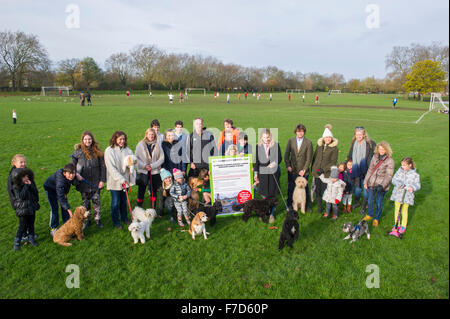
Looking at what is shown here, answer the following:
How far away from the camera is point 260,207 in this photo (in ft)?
21.4

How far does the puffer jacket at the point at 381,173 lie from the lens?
6.00m

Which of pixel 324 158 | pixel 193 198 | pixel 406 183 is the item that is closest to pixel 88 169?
pixel 193 198

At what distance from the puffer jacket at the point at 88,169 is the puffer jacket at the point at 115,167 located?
0.18 metres

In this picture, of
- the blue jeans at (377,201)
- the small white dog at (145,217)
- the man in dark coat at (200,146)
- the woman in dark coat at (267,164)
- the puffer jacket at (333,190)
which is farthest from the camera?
the man in dark coat at (200,146)

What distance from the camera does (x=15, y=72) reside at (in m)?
70.1

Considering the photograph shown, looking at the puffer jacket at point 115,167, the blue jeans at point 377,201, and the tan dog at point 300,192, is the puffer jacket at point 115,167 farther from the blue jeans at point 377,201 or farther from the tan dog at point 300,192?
the blue jeans at point 377,201

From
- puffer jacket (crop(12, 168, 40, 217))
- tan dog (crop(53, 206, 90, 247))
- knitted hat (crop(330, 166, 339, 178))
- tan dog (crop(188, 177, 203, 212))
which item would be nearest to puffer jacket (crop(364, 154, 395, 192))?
knitted hat (crop(330, 166, 339, 178))

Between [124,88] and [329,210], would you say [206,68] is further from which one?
[329,210]

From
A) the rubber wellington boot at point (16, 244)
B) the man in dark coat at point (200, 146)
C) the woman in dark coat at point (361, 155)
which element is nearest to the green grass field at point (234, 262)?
the rubber wellington boot at point (16, 244)

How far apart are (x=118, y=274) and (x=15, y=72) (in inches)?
3460

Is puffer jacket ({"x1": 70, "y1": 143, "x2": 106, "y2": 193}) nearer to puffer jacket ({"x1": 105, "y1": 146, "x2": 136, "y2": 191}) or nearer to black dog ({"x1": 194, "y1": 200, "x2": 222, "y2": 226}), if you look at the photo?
puffer jacket ({"x1": 105, "y1": 146, "x2": 136, "y2": 191})

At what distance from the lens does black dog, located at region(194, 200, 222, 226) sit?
6328mm

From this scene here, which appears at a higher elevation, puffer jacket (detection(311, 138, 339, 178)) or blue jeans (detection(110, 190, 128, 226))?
puffer jacket (detection(311, 138, 339, 178))
